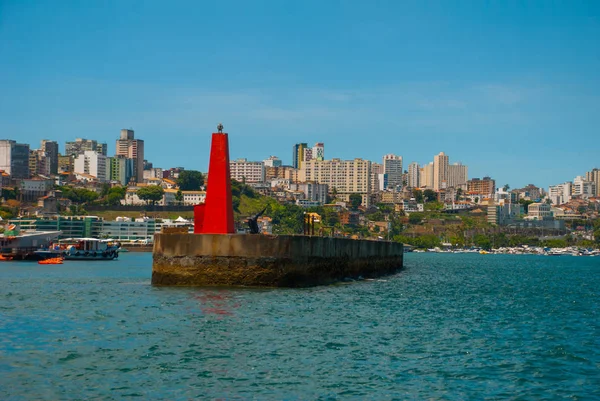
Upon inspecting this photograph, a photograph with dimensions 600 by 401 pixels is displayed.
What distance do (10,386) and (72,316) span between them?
1055 centimetres

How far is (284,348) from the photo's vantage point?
21312 mm

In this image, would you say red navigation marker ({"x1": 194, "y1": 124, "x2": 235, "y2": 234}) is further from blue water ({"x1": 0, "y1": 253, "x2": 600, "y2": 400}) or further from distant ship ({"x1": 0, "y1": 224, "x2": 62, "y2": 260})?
distant ship ({"x1": 0, "y1": 224, "x2": 62, "y2": 260})

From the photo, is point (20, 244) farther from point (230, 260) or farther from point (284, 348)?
point (284, 348)

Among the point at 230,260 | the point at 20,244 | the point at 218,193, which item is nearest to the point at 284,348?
the point at 230,260

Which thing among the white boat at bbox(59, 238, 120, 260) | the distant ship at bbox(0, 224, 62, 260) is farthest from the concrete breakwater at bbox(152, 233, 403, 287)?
the white boat at bbox(59, 238, 120, 260)

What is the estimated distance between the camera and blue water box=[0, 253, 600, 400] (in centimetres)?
1688

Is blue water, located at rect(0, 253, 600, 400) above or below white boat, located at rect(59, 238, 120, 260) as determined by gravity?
below

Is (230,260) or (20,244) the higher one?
(20,244)

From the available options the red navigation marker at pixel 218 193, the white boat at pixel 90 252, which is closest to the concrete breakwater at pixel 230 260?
the red navigation marker at pixel 218 193

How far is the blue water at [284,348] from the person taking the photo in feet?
55.4

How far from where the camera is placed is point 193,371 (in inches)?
714

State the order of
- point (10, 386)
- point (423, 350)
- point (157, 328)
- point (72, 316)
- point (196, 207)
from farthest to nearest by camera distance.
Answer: point (196, 207)
point (72, 316)
point (157, 328)
point (423, 350)
point (10, 386)

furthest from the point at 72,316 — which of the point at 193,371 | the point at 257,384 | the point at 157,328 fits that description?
the point at 257,384

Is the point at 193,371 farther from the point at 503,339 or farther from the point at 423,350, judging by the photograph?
the point at 503,339
